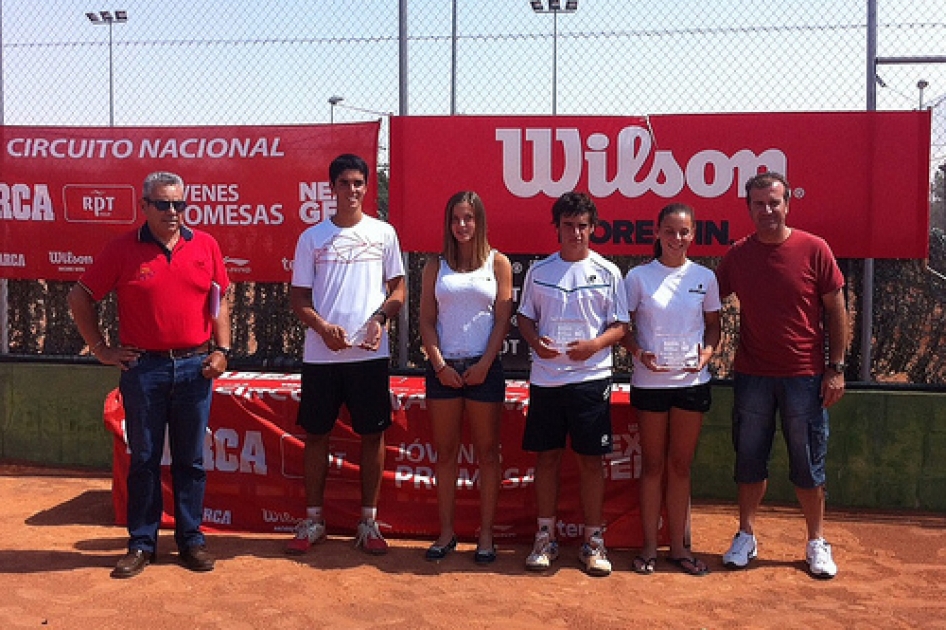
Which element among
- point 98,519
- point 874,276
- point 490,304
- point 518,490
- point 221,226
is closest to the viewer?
point 490,304

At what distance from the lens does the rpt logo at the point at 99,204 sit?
682cm

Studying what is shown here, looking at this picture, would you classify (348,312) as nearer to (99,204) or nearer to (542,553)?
(542,553)

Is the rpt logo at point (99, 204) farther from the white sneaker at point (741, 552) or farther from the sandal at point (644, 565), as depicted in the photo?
the white sneaker at point (741, 552)

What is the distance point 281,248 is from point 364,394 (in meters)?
2.00

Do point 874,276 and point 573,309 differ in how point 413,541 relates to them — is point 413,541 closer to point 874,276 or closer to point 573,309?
point 573,309

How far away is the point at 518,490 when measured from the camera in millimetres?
5387

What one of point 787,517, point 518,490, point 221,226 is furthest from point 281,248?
point 787,517

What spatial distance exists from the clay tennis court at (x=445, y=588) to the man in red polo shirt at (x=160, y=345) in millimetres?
293

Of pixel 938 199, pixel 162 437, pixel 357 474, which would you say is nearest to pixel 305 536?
pixel 357 474

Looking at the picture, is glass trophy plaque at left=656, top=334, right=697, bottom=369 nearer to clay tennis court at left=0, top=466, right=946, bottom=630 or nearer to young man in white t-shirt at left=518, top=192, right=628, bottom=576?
young man in white t-shirt at left=518, top=192, right=628, bottom=576

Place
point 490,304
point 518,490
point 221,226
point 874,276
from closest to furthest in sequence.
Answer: point 490,304 < point 518,490 < point 874,276 < point 221,226

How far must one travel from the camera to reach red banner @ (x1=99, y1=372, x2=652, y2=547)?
5348 millimetres

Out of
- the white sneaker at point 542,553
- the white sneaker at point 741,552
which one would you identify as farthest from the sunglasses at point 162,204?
the white sneaker at point 741,552

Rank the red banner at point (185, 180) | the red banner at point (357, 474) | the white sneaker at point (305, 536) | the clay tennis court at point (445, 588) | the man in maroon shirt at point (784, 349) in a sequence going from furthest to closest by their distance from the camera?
1. the red banner at point (185, 180)
2. the red banner at point (357, 474)
3. the white sneaker at point (305, 536)
4. the man in maroon shirt at point (784, 349)
5. the clay tennis court at point (445, 588)
